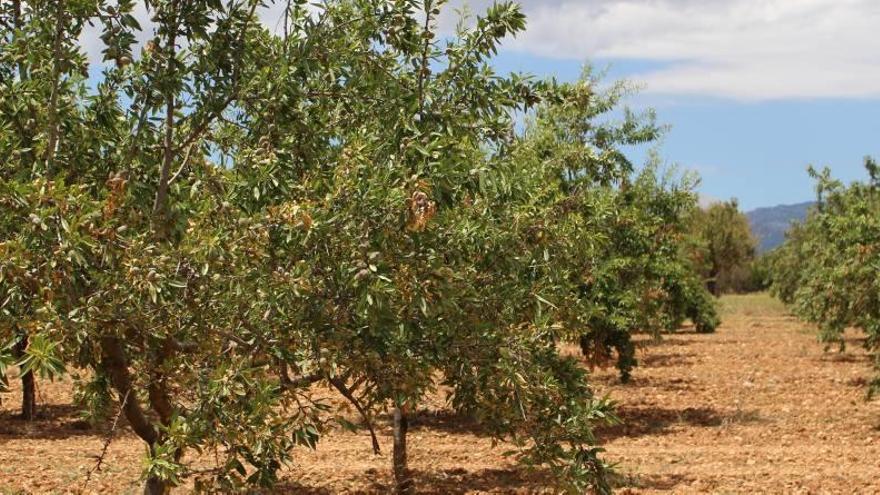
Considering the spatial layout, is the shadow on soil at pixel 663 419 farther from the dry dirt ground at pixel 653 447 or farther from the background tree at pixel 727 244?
the background tree at pixel 727 244

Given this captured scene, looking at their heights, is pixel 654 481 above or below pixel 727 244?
below

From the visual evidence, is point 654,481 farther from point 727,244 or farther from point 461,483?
point 727,244

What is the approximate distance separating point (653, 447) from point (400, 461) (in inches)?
219

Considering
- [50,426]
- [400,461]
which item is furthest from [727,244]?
Result: [400,461]

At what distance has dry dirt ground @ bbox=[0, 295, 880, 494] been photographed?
13438 millimetres

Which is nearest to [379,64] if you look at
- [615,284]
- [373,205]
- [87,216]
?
[373,205]

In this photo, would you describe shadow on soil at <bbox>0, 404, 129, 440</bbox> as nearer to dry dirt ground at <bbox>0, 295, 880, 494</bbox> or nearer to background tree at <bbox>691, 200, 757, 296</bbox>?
dry dirt ground at <bbox>0, 295, 880, 494</bbox>

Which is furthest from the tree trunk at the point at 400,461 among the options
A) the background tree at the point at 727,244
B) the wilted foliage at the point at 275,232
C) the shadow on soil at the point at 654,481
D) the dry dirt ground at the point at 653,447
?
the background tree at the point at 727,244

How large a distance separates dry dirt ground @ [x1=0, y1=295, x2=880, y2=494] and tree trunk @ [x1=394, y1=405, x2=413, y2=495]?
379mm

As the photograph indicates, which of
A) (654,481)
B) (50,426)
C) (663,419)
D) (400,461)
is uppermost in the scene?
(50,426)

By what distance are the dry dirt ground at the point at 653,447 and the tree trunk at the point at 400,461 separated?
379mm

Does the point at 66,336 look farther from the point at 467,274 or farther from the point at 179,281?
the point at 467,274

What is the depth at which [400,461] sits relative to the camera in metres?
13.1

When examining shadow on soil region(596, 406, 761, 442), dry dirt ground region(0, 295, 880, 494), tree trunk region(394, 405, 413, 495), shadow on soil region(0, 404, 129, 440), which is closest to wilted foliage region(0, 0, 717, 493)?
dry dirt ground region(0, 295, 880, 494)
